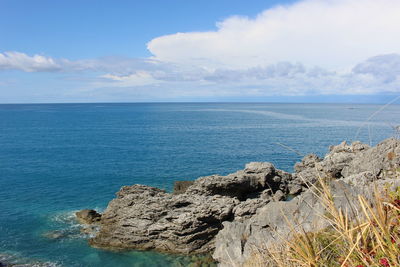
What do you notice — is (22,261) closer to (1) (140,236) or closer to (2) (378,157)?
(1) (140,236)

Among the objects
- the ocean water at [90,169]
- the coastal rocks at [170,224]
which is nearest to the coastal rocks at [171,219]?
the coastal rocks at [170,224]

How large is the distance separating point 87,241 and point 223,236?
578 inches

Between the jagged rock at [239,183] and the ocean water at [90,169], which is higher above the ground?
the jagged rock at [239,183]

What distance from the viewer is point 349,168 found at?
35.8 meters

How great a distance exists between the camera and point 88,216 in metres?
34.6

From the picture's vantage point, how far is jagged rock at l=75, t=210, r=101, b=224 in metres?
34.3

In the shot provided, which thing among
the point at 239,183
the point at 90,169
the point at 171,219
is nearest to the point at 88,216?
the point at 171,219

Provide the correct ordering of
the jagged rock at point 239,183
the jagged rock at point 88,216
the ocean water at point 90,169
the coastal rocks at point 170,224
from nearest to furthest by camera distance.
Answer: the coastal rocks at point 170,224
the ocean water at point 90,169
the jagged rock at point 239,183
the jagged rock at point 88,216

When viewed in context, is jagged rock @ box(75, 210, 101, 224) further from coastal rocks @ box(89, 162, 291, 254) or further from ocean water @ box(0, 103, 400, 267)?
coastal rocks @ box(89, 162, 291, 254)

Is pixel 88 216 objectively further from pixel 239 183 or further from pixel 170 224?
pixel 239 183

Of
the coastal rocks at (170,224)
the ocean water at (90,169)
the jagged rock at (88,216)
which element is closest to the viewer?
the coastal rocks at (170,224)

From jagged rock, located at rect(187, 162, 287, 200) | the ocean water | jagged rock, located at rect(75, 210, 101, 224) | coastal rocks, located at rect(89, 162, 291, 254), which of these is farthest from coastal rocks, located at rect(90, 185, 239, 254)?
jagged rock, located at rect(75, 210, 101, 224)

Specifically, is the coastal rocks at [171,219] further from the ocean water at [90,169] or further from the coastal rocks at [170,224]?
the ocean water at [90,169]

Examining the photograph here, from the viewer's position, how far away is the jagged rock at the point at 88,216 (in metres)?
34.3
